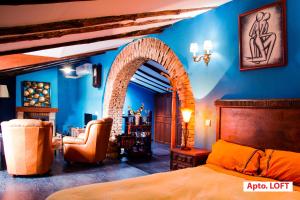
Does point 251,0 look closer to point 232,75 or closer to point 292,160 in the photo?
point 232,75

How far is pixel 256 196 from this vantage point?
6.81ft

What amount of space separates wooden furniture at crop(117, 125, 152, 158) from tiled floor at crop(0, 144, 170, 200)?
33cm

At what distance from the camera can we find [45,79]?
9.05 m

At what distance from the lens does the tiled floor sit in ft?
13.0

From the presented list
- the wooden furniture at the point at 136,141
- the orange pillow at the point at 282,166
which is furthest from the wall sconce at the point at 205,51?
the wooden furniture at the point at 136,141

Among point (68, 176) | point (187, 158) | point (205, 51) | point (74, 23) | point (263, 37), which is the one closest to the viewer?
point (74, 23)

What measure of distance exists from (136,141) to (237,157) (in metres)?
3.97

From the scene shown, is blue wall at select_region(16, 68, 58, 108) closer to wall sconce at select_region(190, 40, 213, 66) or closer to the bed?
wall sconce at select_region(190, 40, 213, 66)

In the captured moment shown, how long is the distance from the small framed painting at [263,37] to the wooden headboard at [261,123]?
0.51m

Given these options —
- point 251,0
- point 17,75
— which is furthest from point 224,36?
point 17,75

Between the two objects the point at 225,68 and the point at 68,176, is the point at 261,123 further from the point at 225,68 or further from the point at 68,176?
the point at 68,176

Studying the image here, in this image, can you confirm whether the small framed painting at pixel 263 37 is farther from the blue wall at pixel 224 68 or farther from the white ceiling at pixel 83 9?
the white ceiling at pixel 83 9

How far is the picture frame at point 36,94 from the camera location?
863 centimetres

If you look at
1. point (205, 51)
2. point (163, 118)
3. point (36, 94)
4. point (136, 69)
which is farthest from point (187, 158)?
point (36, 94)
